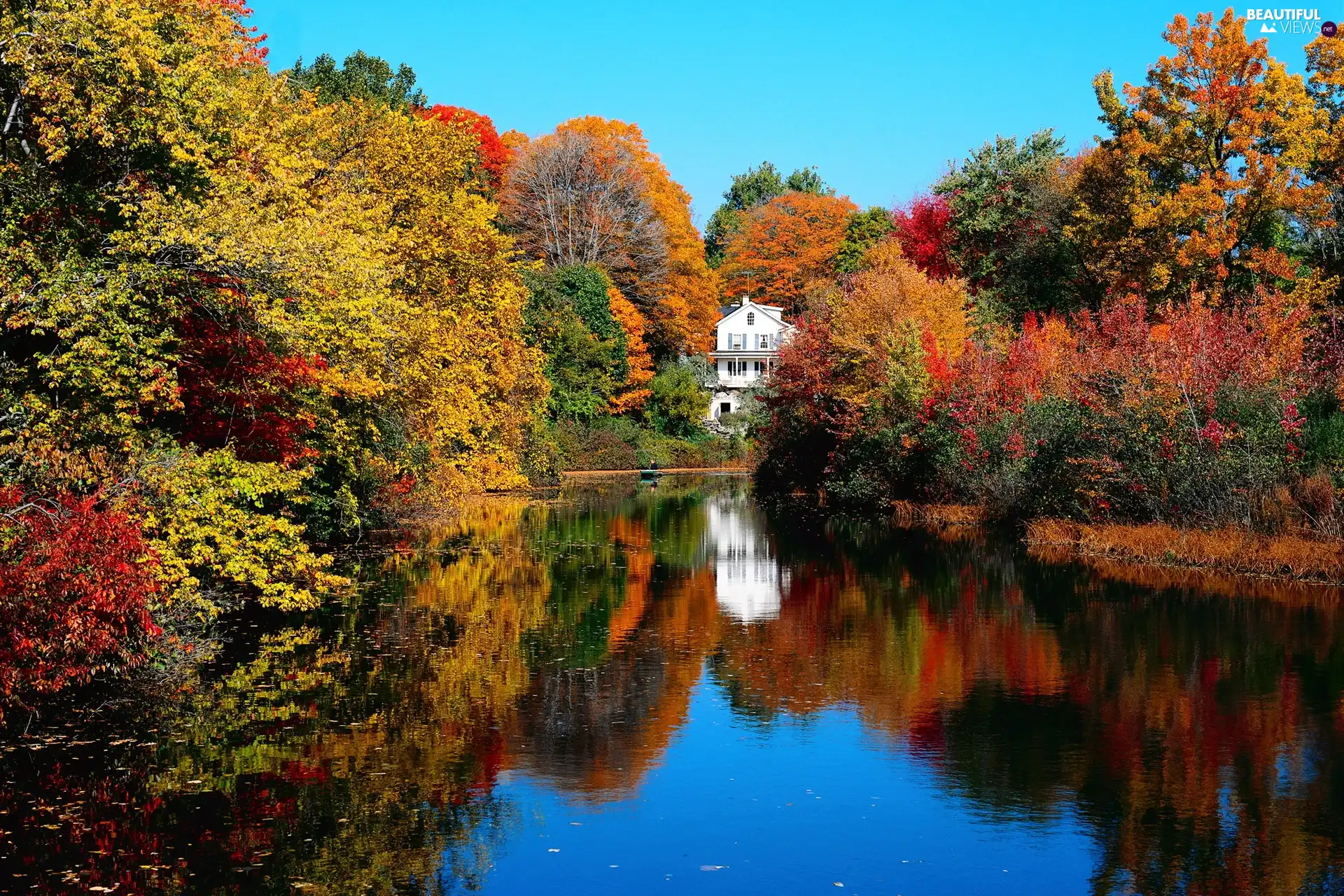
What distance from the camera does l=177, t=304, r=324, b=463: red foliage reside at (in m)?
18.6

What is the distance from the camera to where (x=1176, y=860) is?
1061 centimetres

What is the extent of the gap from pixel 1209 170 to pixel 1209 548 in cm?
2119

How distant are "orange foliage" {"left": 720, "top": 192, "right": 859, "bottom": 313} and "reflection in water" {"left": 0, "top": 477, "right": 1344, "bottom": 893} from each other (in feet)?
250

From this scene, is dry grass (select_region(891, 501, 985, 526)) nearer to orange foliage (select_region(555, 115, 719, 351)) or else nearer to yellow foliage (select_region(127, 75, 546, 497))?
yellow foliage (select_region(127, 75, 546, 497))

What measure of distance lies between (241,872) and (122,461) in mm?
8102

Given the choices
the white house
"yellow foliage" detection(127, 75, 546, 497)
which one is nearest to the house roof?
the white house

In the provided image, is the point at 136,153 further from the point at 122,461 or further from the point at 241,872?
the point at 241,872

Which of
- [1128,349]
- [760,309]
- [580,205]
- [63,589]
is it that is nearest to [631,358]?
[580,205]

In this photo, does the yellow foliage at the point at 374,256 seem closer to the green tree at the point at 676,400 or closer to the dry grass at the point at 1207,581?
the dry grass at the point at 1207,581

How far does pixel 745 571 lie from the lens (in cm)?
3080

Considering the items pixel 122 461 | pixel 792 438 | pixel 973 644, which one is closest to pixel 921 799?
pixel 973 644

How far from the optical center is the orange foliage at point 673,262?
83.6 m

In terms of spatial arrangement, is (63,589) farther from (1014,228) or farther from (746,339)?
(746,339)

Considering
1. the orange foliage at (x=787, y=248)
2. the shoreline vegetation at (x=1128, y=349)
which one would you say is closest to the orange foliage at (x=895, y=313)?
the shoreline vegetation at (x=1128, y=349)
